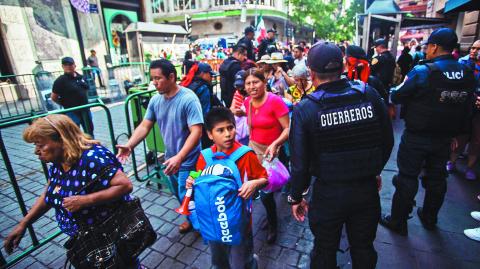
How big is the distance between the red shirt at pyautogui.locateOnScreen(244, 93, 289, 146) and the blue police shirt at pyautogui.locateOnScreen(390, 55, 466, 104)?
4.28ft

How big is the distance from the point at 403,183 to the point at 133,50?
2058 centimetres

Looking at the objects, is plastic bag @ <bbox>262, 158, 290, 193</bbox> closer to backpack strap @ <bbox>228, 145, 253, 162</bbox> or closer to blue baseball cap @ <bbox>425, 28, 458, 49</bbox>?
backpack strap @ <bbox>228, 145, 253, 162</bbox>

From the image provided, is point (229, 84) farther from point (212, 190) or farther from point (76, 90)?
point (212, 190)

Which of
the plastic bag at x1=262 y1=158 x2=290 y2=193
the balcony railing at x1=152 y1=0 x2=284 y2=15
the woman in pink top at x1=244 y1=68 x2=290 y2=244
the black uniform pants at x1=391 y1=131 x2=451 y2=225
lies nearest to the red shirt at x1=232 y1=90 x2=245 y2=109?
the woman in pink top at x1=244 y1=68 x2=290 y2=244

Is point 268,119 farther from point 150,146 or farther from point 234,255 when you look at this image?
point 150,146

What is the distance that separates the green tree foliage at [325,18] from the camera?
34969mm

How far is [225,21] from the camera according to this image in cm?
3688

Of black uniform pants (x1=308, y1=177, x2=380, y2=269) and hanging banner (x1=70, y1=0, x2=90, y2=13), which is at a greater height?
hanging banner (x1=70, y1=0, x2=90, y2=13)

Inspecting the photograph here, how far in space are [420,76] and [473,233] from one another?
1.96 metres

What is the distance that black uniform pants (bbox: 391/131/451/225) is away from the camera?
9.56 feet

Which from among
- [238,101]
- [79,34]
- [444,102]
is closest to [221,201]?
[238,101]

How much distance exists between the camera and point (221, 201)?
6.36 feet

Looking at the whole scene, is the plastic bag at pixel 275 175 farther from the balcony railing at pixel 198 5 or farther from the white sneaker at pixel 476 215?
the balcony railing at pixel 198 5

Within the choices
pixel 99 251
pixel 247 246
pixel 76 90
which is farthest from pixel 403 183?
pixel 76 90
